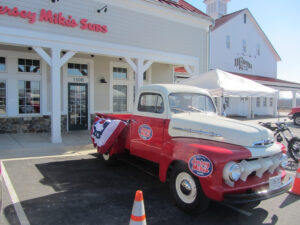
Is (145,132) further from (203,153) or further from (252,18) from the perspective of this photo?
(252,18)

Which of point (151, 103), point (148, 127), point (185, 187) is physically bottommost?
point (185, 187)

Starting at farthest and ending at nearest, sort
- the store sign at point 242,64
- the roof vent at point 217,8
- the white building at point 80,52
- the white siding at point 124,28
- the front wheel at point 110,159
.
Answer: the roof vent at point 217,8 < the store sign at point 242,64 < the white building at point 80,52 < the white siding at point 124,28 < the front wheel at point 110,159

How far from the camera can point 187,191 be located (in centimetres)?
382

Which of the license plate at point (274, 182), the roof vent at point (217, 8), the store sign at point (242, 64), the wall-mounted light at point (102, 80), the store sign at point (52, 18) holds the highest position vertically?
the roof vent at point (217, 8)

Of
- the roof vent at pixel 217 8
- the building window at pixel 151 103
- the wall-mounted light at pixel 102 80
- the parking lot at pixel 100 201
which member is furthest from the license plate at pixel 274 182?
the roof vent at pixel 217 8

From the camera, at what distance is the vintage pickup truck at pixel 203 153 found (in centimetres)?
343

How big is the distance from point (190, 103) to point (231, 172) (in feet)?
6.53

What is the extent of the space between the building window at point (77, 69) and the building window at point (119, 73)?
1.51 m

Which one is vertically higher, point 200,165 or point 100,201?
point 200,165

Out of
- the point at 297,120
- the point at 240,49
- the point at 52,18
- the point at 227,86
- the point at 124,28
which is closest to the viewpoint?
the point at 227,86

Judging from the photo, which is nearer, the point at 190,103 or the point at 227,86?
the point at 190,103

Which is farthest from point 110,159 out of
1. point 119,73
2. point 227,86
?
point 119,73

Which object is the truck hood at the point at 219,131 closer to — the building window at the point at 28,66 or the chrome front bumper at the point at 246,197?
the chrome front bumper at the point at 246,197

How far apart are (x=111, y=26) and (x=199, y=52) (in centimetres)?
493
